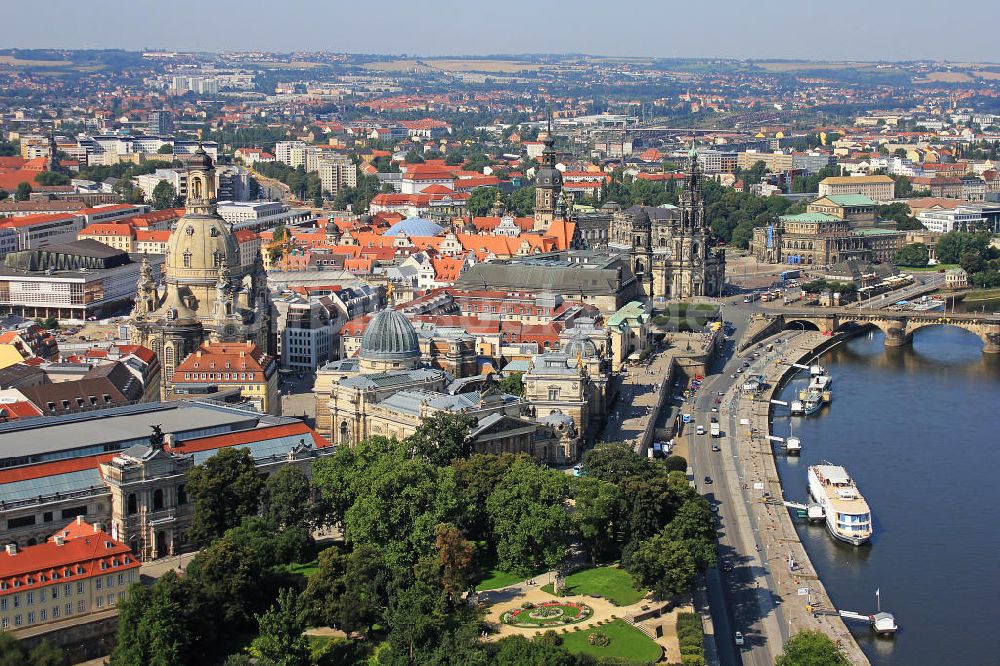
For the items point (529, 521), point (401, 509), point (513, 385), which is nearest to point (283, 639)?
point (401, 509)

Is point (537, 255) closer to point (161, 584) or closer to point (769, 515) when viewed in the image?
point (769, 515)

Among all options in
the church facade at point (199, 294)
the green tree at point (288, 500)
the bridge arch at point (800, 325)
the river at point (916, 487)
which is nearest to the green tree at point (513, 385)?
the river at point (916, 487)

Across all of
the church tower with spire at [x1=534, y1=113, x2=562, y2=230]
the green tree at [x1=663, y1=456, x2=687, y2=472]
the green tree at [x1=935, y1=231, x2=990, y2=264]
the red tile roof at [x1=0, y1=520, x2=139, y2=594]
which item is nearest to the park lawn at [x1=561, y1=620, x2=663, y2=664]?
the red tile roof at [x1=0, y1=520, x2=139, y2=594]

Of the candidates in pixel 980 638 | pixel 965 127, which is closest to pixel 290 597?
pixel 980 638

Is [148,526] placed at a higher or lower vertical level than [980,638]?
higher

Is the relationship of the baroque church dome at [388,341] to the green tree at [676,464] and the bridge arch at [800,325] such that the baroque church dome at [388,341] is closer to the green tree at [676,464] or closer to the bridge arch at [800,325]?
the green tree at [676,464]

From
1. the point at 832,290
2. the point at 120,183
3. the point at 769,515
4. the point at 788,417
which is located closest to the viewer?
the point at 769,515
